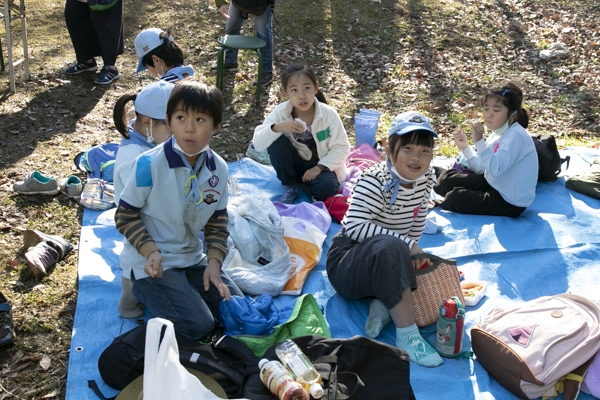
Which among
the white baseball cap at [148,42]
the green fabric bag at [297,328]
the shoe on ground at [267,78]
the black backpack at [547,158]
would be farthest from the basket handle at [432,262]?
the shoe on ground at [267,78]

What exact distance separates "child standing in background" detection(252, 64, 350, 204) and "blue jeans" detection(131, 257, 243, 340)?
5.70 ft

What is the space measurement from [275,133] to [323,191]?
1.95 ft

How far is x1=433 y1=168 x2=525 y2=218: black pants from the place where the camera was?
4625 millimetres

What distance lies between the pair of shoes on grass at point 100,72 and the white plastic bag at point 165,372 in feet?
17.6

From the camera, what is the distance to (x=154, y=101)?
3.49 m

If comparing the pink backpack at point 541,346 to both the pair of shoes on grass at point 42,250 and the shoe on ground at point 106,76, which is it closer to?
the pair of shoes on grass at point 42,250

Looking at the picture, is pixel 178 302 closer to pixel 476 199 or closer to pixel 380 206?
pixel 380 206

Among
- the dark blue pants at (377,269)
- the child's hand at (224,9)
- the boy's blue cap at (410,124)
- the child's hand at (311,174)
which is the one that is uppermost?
the boy's blue cap at (410,124)

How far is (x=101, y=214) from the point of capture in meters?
4.35

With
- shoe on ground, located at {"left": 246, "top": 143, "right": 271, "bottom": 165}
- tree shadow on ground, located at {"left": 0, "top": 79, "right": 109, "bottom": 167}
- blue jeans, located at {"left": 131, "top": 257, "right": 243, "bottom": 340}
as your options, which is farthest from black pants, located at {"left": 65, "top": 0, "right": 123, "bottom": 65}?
blue jeans, located at {"left": 131, "top": 257, "right": 243, "bottom": 340}

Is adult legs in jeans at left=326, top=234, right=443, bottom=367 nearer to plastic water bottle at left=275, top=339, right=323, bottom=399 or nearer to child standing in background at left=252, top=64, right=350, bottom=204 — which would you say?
plastic water bottle at left=275, top=339, right=323, bottom=399

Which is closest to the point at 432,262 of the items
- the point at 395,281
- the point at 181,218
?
the point at 395,281

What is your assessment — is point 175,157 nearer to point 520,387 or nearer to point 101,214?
point 101,214

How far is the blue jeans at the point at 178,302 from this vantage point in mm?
2990
